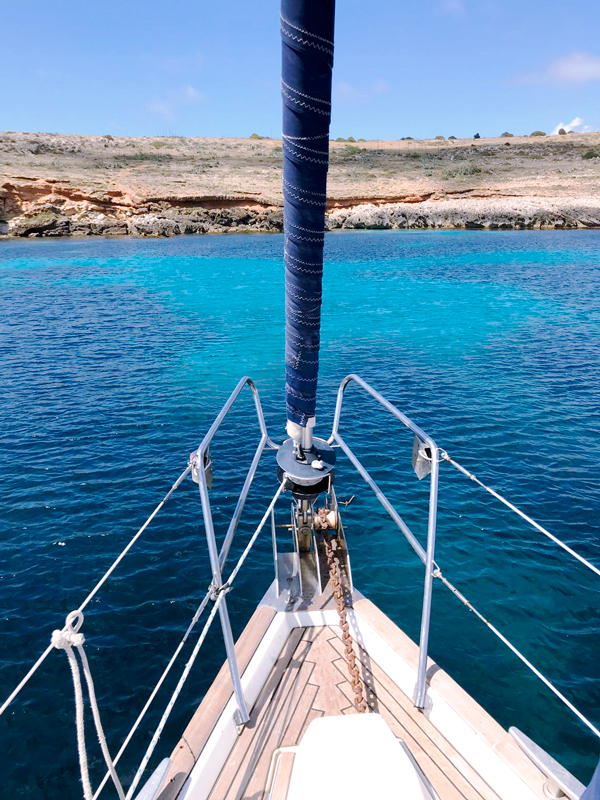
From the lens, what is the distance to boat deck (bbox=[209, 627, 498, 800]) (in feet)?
15.7

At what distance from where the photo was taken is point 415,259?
5762 centimetres

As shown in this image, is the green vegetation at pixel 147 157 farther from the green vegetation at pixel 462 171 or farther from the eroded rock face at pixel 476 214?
the green vegetation at pixel 462 171

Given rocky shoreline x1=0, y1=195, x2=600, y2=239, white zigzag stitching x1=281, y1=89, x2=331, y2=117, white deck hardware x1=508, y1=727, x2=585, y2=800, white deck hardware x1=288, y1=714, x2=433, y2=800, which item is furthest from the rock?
white deck hardware x1=508, y1=727, x2=585, y2=800

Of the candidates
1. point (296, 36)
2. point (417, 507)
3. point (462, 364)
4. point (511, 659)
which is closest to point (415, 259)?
point (462, 364)

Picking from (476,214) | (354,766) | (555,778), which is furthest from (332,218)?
(354,766)

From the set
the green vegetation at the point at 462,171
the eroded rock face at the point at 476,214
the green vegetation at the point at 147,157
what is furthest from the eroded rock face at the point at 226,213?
the green vegetation at the point at 147,157

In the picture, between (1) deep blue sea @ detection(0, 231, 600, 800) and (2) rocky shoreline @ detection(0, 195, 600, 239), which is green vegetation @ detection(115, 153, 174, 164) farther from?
(1) deep blue sea @ detection(0, 231, 600, 800)

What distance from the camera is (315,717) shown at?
5539 mm

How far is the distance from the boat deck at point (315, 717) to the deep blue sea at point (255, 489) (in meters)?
3.33

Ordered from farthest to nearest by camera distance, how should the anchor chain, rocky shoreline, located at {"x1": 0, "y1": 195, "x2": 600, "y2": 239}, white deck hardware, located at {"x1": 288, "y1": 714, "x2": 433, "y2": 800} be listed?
rocky shoreline, located at {"x1": 0, "y1": 195, "x2": 600, "y2": 239}, the anchor chain, white deck hardware, located at {"x1": 288, "y1": 714, "x2": 433, "y2": 800}

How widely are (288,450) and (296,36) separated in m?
4.55

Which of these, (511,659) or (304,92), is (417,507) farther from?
(304,92)

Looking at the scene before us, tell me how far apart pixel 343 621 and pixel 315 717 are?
42.8 inches

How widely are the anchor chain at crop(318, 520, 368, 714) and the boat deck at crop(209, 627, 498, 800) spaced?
7.9 inches
